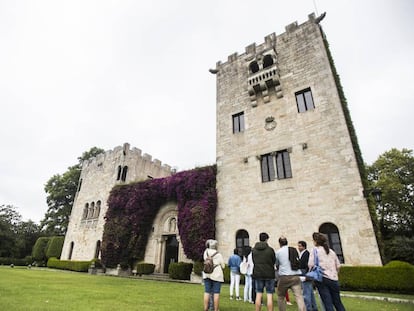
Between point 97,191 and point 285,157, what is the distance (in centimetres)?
2005

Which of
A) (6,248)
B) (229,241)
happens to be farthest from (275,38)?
(6,248)


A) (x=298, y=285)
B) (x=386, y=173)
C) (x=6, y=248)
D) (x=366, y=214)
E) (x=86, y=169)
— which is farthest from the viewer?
(x=6, y=248)

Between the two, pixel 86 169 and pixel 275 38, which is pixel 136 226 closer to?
pixel 86 169

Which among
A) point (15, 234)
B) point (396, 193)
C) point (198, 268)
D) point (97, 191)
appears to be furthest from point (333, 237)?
point (15, 234)

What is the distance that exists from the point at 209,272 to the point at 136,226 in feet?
49.3

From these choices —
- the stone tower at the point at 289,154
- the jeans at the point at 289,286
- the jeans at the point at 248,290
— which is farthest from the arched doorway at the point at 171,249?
the jeans at the point at 289,286

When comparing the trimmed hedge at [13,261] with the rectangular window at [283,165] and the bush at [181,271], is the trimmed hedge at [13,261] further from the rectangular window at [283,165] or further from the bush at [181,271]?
the rectangular window at [283,165]

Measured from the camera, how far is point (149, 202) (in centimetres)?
1941

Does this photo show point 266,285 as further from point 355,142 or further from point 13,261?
point 13,261

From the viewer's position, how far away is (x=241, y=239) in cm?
1441

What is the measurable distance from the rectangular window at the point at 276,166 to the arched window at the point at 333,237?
326 cm

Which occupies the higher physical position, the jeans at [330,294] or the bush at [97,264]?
the bush at [97,264]

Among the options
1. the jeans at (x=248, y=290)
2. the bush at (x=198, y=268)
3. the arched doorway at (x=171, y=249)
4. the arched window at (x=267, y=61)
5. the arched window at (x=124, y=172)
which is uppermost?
the arched window at (x=267, y=61)

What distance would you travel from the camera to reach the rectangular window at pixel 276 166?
14.3 metres
